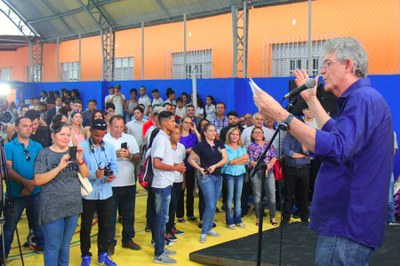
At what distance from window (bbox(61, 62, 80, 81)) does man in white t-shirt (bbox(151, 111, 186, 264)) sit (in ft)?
43.9

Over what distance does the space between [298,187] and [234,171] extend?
42.0 inches

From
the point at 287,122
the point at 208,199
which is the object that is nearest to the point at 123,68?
the point at 208,199

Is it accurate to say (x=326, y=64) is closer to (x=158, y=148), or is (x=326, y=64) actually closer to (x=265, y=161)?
(x=158, y=148)

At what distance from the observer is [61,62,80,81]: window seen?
18578 mm

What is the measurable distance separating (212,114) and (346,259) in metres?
8.91

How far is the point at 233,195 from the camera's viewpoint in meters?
7.39

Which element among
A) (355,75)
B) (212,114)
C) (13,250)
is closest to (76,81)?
(212,114)

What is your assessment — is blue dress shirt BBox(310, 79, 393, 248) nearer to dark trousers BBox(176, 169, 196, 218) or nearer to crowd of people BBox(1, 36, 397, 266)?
crowd of people BBox(1, 36, 397, 266)

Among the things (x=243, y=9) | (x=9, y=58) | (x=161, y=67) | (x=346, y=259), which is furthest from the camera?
(x=9, y=58)

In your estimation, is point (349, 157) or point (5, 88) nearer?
point (349, 157)

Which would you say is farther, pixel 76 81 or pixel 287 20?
pixel 76 81

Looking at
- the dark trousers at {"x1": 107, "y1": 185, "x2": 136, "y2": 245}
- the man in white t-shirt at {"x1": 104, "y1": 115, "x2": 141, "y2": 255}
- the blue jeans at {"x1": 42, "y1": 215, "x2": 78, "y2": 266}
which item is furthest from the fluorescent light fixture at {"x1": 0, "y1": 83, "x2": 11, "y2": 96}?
the blue jeans at {"x1": 42, "y1": 215, "x2": 78, "y2": 266}

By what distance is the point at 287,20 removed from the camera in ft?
38.8

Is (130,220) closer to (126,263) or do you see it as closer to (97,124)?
(126,263)
